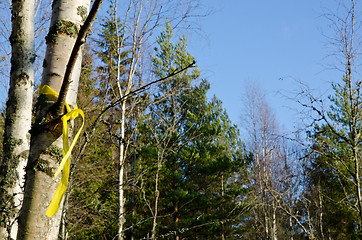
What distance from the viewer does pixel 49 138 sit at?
132 cm

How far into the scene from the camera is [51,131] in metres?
1.33

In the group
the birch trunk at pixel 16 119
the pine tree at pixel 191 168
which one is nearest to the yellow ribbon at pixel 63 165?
the birch trunk at pixel 16 119

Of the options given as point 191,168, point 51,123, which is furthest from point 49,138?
point 191,168

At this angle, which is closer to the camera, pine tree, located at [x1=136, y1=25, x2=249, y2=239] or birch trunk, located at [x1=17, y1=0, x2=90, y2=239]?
birch trunk, located at [x1=17, y1=0, x2=90, y2=239]

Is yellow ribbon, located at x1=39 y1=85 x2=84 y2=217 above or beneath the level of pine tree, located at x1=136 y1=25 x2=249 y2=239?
beneath

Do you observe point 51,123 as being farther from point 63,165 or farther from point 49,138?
point 63,165

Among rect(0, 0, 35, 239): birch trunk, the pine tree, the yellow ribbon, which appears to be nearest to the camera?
the yellow ribbon

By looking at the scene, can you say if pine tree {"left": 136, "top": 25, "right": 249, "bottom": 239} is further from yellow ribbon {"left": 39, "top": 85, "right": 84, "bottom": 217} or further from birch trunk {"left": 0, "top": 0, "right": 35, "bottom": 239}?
yellow ribbon {"left": 39, "top": 85, "right": 84, "bottom": 217}

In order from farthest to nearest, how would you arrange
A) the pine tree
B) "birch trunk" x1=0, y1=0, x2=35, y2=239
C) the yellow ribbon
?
the pine tree
"birch trunk" x1=0, y1=0, x2=35, y2=239
the yellow ribbon

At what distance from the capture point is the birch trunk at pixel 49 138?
123 centimetres

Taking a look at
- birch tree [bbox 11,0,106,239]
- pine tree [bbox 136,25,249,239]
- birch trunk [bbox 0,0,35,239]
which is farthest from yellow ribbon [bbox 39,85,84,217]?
pine tree [bbox 136,25,249,239]

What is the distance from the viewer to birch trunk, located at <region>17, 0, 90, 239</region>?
1230 millimetres

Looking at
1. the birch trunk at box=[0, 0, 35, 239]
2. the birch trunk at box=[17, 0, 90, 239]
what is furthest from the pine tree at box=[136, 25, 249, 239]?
the birch trunk at box=[17, 0, 90, 239]

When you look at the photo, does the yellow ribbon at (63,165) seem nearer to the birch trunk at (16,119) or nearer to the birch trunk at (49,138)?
the birch trunk at (49,138)
